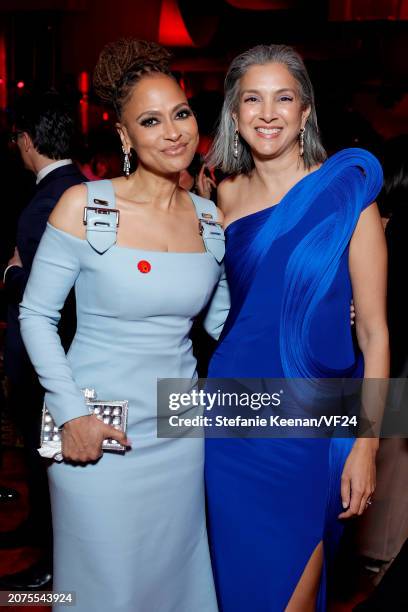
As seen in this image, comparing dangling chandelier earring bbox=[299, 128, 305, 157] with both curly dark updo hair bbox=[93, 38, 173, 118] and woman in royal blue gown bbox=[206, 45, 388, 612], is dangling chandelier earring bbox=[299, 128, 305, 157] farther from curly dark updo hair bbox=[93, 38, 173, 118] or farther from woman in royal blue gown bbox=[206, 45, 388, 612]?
curly dark updo hair bbox=[93, 38, 173, 118]

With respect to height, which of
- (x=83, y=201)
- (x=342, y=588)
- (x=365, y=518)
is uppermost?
(x=83, y=201)

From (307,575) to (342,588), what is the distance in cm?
105

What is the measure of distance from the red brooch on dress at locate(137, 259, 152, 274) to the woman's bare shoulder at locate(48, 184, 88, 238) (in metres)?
0.14

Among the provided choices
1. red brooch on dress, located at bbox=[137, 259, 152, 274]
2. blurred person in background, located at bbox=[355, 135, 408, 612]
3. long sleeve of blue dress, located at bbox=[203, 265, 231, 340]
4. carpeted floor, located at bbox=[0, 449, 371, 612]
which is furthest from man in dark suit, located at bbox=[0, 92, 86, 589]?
blurred person in background, located at bbox=[355, 135, 408, 612]

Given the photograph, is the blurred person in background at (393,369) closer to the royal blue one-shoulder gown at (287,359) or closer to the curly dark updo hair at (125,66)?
the royal blue one-shoulder gown at (287,359)

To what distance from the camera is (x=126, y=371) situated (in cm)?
183

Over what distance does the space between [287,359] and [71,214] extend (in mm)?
632

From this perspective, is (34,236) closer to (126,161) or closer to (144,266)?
(126,161)

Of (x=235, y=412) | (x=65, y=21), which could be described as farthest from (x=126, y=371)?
(x=65, y=21)

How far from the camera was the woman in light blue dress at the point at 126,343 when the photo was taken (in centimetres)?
179

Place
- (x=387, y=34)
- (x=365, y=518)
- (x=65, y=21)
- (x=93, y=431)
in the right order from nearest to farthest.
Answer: (x=93, y=431), (x=365, y=518), (x=387, y=34), (x=65, y=21)

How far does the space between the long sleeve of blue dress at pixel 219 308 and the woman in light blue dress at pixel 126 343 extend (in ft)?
0.74

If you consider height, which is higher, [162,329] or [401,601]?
[162,329]

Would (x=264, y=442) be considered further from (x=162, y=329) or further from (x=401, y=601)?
(x=401, y=601)
